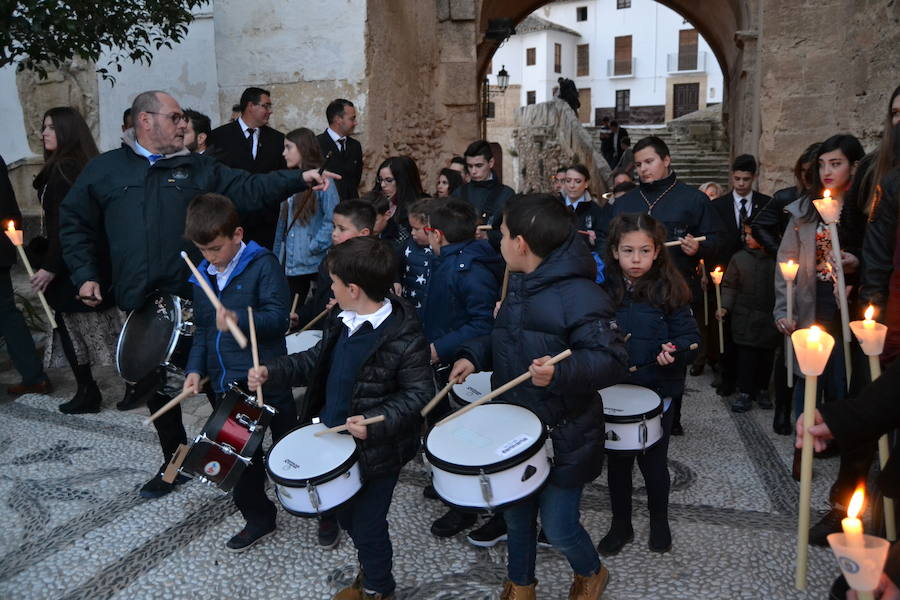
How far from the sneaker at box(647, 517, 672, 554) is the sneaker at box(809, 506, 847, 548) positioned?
0.60 m

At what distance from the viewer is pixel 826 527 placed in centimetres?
307

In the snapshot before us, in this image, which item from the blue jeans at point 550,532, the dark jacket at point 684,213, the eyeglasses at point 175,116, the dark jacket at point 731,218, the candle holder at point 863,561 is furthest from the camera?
the dark jacket at point 731,218

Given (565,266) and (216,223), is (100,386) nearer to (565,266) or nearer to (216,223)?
(216,223)

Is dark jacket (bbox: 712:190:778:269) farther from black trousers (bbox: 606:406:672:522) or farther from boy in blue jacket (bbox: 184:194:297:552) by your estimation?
boy in blue jacket (bbox: 184:194:297:552)

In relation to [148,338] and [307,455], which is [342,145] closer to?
[148,338]

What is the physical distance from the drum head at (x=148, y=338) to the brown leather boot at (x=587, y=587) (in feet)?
6.59

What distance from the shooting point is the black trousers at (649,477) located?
9.60 ft

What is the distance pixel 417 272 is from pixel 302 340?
0.72 m

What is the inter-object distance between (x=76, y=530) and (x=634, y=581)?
2506 millimetres

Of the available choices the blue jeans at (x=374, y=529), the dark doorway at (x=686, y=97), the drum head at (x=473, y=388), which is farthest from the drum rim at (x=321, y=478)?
the dark doorway at (x=686, y=97)

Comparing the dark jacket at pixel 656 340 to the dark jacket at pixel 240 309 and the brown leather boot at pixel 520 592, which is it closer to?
the brown leather boot at pixel 520 592

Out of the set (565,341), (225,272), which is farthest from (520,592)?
(225,272)

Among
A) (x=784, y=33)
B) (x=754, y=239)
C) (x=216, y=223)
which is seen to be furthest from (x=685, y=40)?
(x=216, y=223)

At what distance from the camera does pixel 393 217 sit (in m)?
5.22
